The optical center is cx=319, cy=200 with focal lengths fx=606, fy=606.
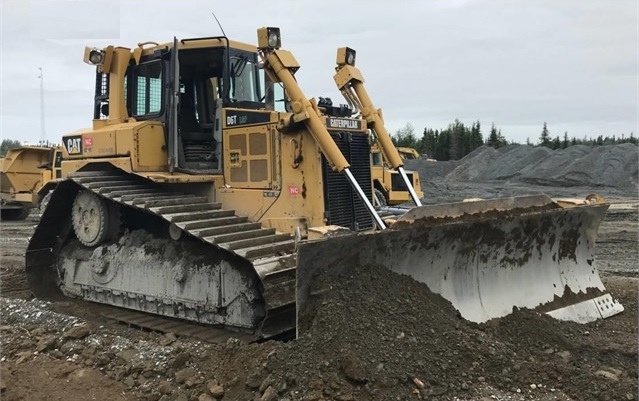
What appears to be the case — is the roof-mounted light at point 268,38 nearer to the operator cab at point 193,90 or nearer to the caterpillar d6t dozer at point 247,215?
the caterpillar d6t dozer at point 247,215

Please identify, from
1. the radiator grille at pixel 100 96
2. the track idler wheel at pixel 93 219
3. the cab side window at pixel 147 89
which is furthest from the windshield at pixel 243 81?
the track idler wheel at pixel 93 219

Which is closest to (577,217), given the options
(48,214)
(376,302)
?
(376,302)

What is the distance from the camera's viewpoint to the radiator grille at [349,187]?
6316mm

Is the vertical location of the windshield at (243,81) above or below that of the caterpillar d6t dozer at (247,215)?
above

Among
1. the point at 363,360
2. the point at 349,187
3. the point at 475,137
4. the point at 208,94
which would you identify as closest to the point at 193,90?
the point at 208,94

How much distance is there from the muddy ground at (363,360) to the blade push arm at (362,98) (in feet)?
7.55

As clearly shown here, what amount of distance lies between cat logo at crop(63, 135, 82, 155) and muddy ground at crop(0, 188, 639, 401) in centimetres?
272

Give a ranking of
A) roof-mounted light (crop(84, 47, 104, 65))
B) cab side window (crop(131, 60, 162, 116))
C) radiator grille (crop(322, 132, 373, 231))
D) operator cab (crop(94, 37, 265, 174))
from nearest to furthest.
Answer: radiator grille (crop(322, 132, 373, 231))
operator cab (crop(94, 37, 265, 174))
cab side window (crop(131, 60, 162, 116))
roof-mounted light (crop(84, 47, 104, 65))

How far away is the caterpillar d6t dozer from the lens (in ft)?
18.1

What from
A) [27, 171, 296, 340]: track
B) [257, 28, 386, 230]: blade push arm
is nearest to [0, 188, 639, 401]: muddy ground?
[27, 171, 296, 340]: track

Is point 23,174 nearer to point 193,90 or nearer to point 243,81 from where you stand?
point 193,90

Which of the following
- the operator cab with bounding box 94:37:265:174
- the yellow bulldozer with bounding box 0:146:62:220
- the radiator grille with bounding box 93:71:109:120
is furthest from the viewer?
the yellow bulldozer with bounding box 0:146:62:220

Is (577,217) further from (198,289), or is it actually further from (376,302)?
(198,289)

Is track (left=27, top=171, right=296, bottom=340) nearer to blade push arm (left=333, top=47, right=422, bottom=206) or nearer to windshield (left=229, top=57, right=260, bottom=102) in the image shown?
windshield (left=229, top=57, right=260, bottom=102)
